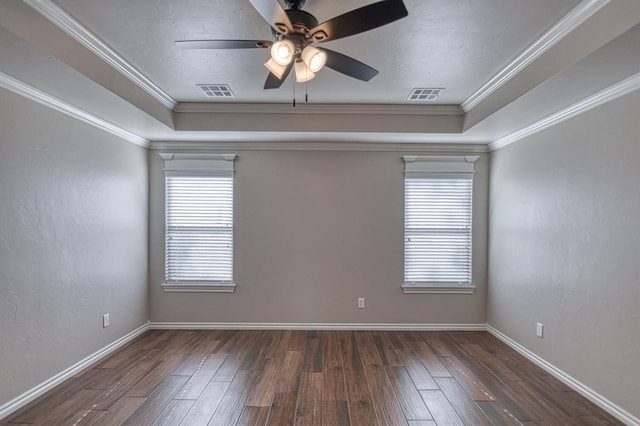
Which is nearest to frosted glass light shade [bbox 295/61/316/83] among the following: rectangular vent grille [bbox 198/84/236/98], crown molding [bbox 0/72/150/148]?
rectangular vent grille [bbox 198/84/236/98]

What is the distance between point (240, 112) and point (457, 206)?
121 inches

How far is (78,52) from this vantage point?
2.45 meters

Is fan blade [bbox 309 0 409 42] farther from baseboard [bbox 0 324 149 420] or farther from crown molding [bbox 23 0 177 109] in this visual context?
baseboard [bbox 0 324 149 420]

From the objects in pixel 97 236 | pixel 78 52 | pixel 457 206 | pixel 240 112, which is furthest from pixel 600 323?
pixel 97 236

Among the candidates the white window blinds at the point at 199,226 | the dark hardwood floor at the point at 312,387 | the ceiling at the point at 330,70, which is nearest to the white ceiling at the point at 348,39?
the ceiling at the point at 330,70

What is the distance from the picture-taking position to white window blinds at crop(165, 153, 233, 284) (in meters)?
4.62

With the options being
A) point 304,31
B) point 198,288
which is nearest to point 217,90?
point 304,31

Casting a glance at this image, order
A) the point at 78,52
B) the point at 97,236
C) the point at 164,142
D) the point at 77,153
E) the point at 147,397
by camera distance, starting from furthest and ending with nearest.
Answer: the point at 164,142 < the point at 97,236 < the point at 77,153 < the point at 147,397 < the point at 78,52

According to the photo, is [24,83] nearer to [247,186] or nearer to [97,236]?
[97,236]

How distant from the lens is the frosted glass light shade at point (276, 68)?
212 centimetres

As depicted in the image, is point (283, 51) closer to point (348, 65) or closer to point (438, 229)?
point (348, 65)

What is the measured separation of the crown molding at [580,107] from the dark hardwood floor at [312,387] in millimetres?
2446

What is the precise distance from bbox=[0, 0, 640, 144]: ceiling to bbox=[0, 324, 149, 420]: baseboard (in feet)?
7.92

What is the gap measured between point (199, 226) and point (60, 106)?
2.05m
